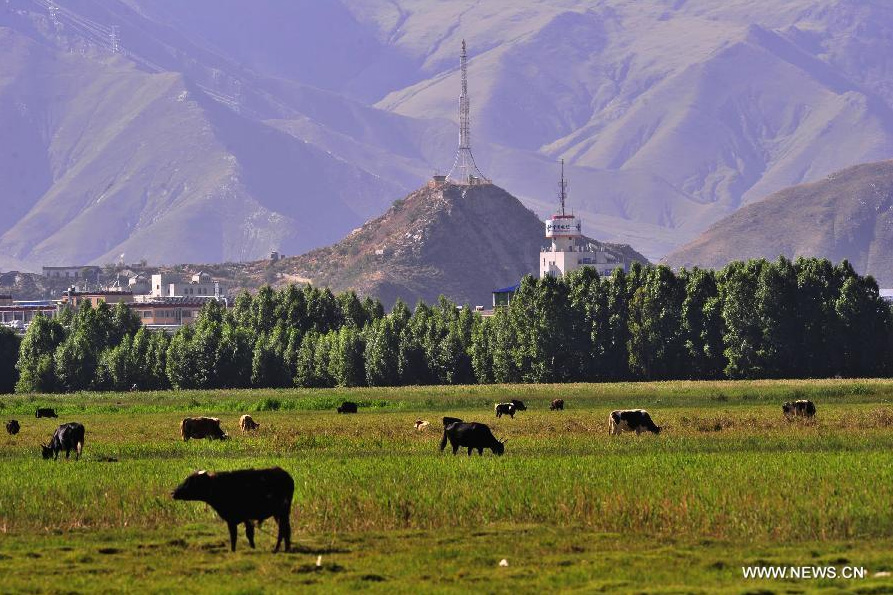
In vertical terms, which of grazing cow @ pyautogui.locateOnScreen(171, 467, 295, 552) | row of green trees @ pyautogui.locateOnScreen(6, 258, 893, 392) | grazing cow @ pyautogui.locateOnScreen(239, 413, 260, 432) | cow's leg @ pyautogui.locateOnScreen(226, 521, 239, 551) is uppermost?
row of green trees @ pyautogui.locateOnScreen(6, 258, 893, 392)

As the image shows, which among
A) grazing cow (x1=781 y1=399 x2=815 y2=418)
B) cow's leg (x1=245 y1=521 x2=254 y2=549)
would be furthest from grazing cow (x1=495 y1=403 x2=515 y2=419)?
cow's leg (x1=245 y1=521 x2=254 y2=549)

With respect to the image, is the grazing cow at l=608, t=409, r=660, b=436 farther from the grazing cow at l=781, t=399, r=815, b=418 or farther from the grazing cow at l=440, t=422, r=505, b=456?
the grazing cow at l=440, t=422, r=505, b=456

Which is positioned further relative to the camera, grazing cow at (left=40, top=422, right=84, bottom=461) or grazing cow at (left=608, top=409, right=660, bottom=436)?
grazing cow at (left=608, top=409, right=660, bottom=436)

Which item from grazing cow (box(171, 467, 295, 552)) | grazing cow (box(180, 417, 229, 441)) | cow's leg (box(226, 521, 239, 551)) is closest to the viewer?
grazing cow (box(171, 467, 295, 552))

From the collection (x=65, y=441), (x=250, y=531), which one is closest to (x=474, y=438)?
(x=65, y=441)

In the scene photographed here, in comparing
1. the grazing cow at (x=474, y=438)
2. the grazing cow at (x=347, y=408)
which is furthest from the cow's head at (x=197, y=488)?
the grazing cow at (x=347, y=408)

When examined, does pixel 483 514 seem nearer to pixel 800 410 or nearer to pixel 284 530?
pixel 284 530

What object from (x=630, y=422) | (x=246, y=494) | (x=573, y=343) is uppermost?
(x=573, y=343)

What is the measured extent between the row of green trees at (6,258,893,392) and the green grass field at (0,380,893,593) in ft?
268

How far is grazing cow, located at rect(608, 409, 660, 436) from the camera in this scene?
72562 mm

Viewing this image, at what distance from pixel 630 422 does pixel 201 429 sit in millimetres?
18811

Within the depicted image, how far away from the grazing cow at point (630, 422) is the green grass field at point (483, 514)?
1214mm

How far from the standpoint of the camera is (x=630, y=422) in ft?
238

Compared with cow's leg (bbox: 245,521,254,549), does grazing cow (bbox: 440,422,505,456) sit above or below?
above
